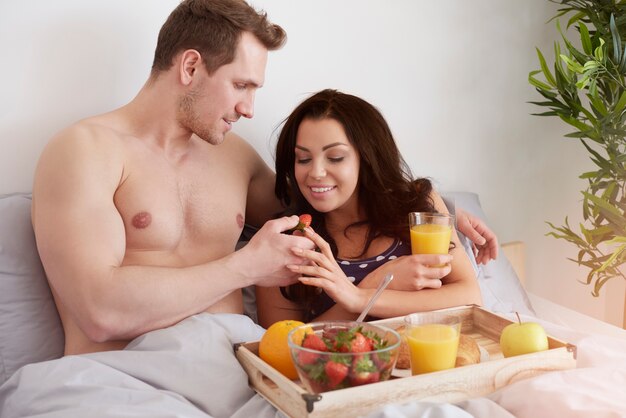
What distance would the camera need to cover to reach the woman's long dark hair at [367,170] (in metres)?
2.24

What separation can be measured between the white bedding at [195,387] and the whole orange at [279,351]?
0.27 feet

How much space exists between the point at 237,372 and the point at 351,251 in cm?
73

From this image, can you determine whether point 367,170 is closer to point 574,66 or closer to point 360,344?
point 574,66

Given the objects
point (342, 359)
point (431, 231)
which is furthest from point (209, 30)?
point (342, 359)

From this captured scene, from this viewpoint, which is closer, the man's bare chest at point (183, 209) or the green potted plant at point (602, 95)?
the man's bare chest at point (183, 209)

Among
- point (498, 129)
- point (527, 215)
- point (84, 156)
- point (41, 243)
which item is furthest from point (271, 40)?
point (527, 215)

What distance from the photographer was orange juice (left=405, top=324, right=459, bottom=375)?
1.58 metres

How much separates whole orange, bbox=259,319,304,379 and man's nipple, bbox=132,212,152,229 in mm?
505

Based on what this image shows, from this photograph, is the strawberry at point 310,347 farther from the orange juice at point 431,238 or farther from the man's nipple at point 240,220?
the man's nipple at point 240,220

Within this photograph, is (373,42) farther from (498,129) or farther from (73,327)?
(73,327)

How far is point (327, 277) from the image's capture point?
1970 mm

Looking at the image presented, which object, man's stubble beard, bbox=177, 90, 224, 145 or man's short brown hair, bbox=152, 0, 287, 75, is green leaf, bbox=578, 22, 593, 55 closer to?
man's short brown hair, bbox=152, 0, 287, 75

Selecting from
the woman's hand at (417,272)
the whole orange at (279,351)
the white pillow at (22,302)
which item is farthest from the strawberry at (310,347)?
the white pillow at (22,302)

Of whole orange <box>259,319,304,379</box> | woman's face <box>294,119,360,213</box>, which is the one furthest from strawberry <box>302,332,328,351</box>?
woman's face <box>294,119,360,213</box>
